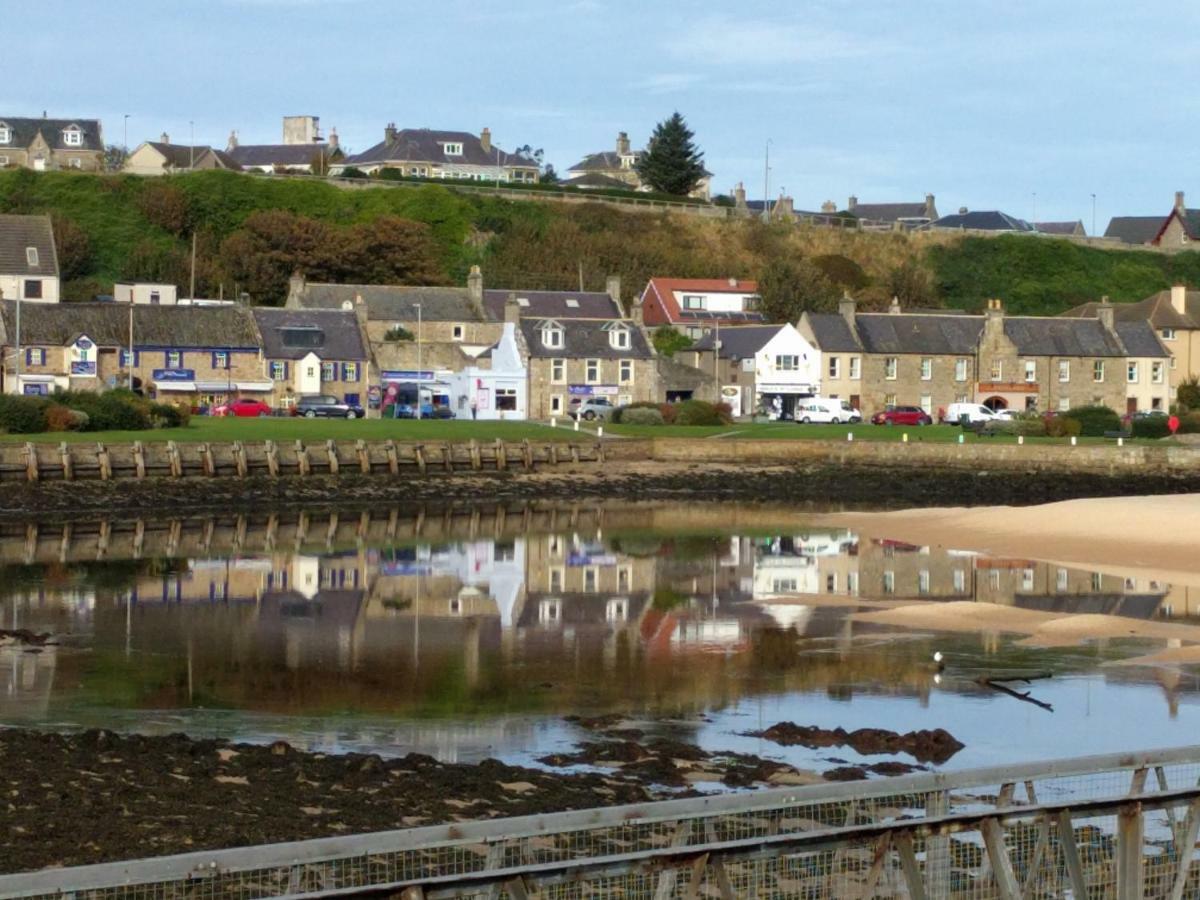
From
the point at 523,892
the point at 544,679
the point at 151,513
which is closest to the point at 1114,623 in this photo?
the point at 544,679

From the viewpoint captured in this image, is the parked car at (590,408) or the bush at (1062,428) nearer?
the bush at (1062,428)

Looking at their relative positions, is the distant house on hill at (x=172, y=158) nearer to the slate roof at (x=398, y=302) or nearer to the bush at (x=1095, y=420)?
the slate roof at (x=398, y=302)

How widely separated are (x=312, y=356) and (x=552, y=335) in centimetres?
1126

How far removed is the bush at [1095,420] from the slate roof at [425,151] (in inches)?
2917

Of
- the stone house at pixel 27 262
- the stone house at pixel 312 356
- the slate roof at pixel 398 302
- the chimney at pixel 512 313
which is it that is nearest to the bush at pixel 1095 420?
the chimney at pixel 512 313

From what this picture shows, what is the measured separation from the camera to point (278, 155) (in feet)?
465

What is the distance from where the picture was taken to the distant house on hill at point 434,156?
139125 millimetres

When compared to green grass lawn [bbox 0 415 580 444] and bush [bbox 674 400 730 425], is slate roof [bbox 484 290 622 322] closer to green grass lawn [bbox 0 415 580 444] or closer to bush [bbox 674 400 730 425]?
bush [bbox 674 400 730 425]

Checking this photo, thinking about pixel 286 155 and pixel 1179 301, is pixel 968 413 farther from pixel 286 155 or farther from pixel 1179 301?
pixel 286 155

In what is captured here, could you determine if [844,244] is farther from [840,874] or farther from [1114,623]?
[840,874]

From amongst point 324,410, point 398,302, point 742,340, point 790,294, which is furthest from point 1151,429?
point 398,302

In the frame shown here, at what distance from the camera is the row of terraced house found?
79750mm

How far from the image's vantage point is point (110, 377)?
78375 mm

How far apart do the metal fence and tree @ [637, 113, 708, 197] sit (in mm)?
122155
